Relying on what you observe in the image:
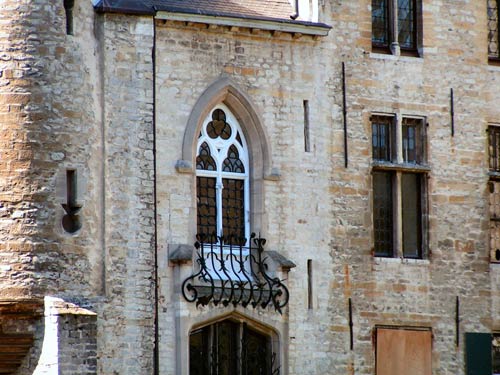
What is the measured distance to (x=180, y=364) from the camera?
32.6 meters

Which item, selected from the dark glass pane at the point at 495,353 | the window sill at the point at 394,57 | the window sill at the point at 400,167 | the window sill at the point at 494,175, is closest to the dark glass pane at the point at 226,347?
the window sill at the point at 400,167

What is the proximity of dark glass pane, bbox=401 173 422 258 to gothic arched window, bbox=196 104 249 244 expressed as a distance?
315cm

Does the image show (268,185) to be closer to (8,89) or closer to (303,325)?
(303,325)

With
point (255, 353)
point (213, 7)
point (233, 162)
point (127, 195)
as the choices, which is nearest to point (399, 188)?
point (233, 162)

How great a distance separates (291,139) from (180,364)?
454 centimetres

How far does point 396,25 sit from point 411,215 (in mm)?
3450

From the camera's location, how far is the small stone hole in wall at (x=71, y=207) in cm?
3133

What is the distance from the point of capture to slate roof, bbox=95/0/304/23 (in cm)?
3278

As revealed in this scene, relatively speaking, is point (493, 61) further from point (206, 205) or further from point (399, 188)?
point (206, 205)

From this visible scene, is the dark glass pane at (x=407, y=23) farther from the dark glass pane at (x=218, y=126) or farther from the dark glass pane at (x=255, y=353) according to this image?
the dark glass pane at (x=255, y=353)

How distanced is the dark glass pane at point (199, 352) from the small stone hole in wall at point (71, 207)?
3.15 metres

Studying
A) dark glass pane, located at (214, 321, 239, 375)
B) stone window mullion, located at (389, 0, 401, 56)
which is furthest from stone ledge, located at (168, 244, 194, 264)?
stone window mullion, located at (389, 0, 401, 56)

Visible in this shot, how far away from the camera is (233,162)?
34125 mm

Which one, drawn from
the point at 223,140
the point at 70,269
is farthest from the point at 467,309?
the point at 70,269
